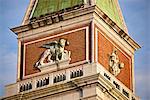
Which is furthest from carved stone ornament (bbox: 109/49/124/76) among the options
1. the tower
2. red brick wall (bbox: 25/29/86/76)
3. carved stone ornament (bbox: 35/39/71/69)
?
carved stone ornament (bbox: 35/39/71/69)

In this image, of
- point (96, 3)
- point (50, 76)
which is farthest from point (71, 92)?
point (96, 3)

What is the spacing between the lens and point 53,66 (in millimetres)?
56625

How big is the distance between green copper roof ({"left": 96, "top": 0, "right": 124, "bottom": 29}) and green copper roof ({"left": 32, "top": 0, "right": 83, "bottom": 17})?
164 cm

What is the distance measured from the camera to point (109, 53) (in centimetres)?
5741

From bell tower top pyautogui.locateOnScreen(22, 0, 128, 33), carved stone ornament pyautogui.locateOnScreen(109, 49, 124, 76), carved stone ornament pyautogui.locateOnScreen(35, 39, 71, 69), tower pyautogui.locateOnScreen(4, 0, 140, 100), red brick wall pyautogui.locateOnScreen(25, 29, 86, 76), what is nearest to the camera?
tower pyautogui.locateOnScreen(4, 0, 140, 100)

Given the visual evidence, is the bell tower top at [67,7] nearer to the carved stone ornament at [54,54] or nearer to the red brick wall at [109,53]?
the red brick wall at [109,53]

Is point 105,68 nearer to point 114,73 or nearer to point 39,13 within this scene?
point 114,73

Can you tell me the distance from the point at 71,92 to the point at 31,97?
3038 millimetres

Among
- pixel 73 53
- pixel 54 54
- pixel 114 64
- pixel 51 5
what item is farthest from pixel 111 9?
pixel 54 54

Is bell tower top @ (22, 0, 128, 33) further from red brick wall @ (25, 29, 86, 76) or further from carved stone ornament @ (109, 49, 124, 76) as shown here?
carved stone ornament @ (109, 49, 124, 76)

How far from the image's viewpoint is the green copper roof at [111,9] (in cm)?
5878

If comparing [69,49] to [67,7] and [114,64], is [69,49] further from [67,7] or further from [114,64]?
[67,7]

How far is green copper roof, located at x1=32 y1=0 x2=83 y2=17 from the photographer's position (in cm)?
5870

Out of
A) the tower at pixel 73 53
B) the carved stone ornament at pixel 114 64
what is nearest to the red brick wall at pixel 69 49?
the tower at pixel 73 53
